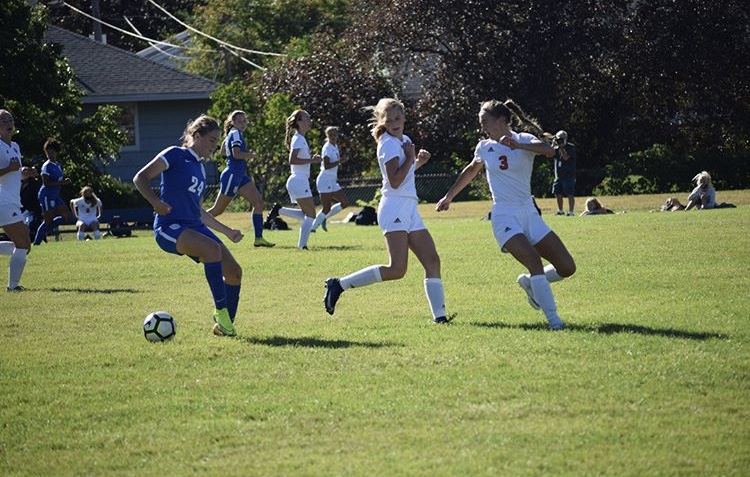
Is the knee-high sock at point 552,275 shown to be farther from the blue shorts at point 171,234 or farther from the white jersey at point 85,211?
the white jersey at point 85,211

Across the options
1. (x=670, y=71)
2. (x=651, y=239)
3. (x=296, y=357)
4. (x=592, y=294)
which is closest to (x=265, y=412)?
(x=296, y=357)

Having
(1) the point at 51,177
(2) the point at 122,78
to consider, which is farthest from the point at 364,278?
(2) the point at 122,78

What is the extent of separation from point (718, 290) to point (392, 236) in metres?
3.76

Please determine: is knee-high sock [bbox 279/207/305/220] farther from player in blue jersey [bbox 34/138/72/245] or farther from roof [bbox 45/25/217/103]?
roof [bbox 45/25/217/103]

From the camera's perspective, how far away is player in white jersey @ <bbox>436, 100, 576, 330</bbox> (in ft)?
34.5

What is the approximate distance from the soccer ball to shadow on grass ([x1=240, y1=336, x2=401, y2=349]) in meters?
0.67

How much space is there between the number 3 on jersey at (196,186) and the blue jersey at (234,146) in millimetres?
→ 9649

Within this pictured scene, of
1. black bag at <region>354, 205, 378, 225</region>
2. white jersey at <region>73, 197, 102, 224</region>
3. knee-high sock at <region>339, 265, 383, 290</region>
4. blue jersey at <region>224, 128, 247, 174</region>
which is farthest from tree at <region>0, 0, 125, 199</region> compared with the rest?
knee-high sock at <region>339, 265, 383, 290</region>

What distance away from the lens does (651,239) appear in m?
19.7

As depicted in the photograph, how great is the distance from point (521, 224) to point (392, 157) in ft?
4.22

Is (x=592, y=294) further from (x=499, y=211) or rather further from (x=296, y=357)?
(x=296, y=357)

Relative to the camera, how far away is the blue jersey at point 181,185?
35.3ft

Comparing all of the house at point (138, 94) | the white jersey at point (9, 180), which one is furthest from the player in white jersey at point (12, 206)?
the house at point (138, 94)

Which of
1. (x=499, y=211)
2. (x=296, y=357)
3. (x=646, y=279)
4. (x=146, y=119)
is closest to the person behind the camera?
(x=296, y=357)
